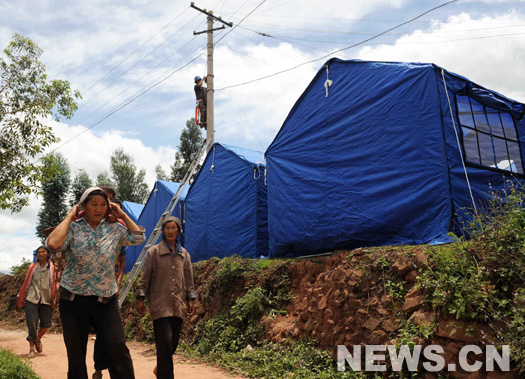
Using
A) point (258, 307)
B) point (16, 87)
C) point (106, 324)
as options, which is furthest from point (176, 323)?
point (16, 87)

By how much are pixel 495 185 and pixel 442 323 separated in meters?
4.43

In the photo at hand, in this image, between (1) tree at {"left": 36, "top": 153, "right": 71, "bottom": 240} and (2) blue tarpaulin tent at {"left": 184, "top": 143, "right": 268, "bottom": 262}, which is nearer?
(2) blue tarpaulin tent at {"left": 184, "top": 143, "right": 268, "bottom": 262}

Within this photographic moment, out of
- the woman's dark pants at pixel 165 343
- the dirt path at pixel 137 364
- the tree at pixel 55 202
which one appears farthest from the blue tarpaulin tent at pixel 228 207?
the tree at pixel 55 202

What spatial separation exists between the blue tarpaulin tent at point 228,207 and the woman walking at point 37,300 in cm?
458

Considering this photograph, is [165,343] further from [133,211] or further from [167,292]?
[133,211]

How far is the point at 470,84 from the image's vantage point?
294 inches

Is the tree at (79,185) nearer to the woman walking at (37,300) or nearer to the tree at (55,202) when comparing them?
the tree at (55,202)

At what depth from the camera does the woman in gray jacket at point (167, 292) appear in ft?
14.9

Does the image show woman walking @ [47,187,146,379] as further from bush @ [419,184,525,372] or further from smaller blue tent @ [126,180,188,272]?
smaller blue tent @ [126,180,188,272]

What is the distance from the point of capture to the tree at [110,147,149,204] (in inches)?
1465

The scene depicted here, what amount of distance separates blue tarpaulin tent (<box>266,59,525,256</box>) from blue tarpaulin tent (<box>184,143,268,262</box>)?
1.62 m

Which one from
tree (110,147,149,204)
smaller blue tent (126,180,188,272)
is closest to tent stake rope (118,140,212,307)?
smaller blue tent (126,180,188,272)

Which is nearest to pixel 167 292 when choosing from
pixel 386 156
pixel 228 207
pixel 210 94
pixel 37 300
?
pixel 37 300

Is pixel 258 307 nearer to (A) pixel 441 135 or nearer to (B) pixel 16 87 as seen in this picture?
(A) pixel 441 135
